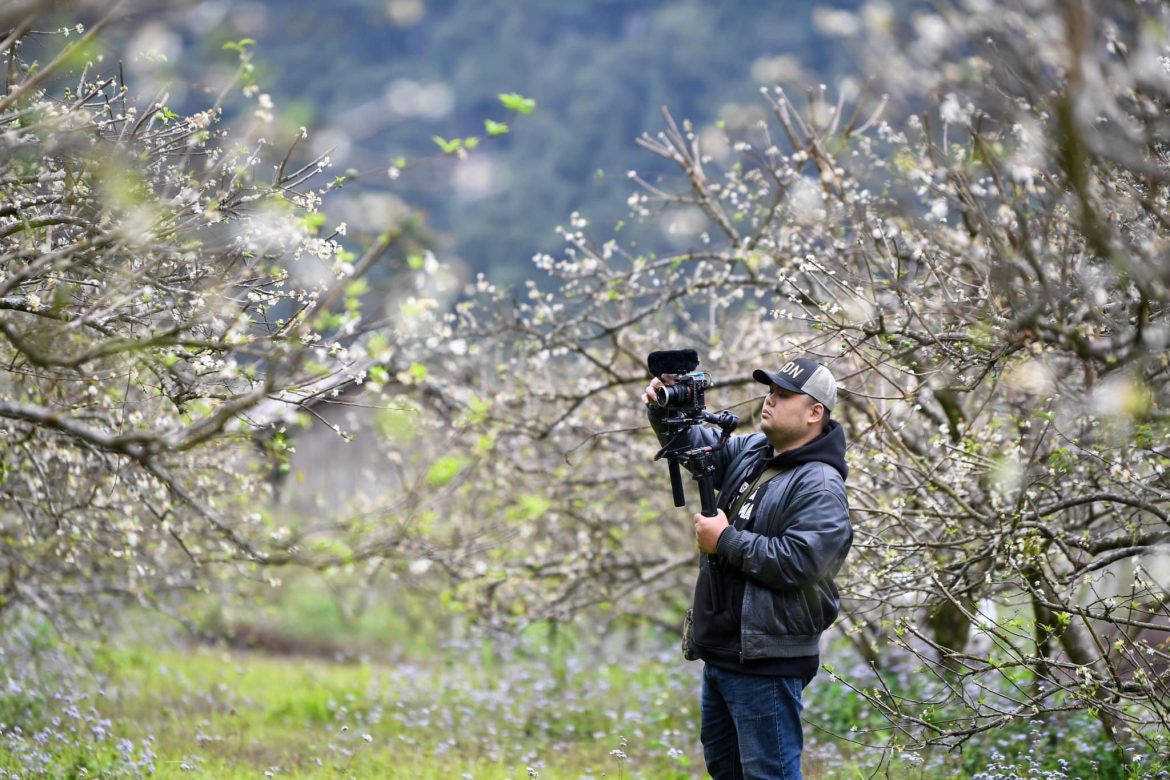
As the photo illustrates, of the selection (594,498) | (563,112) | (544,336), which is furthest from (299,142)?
(563,112)

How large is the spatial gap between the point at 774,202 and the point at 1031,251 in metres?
3.16

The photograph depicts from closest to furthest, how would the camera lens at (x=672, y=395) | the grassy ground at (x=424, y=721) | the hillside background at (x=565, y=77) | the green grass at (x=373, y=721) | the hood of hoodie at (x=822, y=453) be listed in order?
the hood of hoodie at (x=822, y=453) → the camera lens at (x=672, y=395) → the grassy ground at (x=424, y=721) → the green grass at (x=373, y=721) → the hillside background at (x=565, y=77)

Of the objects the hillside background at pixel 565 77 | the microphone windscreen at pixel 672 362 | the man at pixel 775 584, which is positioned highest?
the hillside background at pixel 565 77

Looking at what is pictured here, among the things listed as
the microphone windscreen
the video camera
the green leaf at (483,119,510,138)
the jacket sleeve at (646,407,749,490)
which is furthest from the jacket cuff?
the green leaf at (483,119,510,138)

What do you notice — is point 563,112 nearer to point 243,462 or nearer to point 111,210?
point 243,462

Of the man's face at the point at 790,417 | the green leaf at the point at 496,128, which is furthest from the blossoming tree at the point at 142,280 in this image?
the man's face at the point at 790,417

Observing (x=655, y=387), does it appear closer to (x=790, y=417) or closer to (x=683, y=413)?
(x=683, y=413)

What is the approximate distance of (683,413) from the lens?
4.12m

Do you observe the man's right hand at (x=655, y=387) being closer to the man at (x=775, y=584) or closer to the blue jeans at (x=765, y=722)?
the man at (x=775, y=584)

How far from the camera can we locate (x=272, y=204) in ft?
14.1

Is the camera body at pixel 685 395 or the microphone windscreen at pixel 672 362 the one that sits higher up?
the microphone windscreen at pixel 672 362

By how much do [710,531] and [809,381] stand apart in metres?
0.69

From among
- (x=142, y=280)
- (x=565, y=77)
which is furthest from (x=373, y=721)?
(x=565, y=77)

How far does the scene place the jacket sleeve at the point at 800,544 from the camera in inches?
143
